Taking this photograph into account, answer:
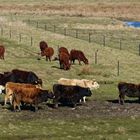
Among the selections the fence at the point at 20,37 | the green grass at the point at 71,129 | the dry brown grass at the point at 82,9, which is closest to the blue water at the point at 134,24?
the dry brown grass at the point at 82,9

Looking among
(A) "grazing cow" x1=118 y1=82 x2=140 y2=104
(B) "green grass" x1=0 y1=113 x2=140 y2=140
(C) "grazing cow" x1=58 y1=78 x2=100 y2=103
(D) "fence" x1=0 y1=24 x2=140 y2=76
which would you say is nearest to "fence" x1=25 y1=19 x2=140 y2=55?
(D) "fence" x1=0 y1=24 x2=140 y2=76

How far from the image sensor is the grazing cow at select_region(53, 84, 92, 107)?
79.4 ft

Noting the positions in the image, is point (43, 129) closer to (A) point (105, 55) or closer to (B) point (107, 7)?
(A) point (105, 55)

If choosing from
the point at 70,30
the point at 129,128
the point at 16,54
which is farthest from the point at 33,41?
the point at 129,128

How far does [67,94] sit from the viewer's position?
24.3m

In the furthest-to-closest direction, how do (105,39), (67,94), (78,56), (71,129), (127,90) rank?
(105,39) → (78,56) → (127,90) → (67,94) → (71,129)

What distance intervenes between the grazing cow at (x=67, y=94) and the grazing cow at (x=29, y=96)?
1014mm

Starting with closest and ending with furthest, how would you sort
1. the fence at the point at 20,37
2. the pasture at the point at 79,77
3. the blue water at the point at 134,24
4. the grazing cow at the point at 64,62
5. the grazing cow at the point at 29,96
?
1. the pasture at the point at 79,77
2. the grazing cow at the point at 29,96
3. the grazing cow at the point at 64,62
4. the fence at the point at 20,37
5. the blue water at the point at 134,24

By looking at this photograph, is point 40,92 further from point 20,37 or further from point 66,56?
point 20,37

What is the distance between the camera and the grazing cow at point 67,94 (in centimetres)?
2419

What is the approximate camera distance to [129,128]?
2112 centimetres

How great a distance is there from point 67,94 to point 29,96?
7.49ft

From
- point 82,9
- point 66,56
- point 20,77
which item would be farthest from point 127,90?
point 82,9

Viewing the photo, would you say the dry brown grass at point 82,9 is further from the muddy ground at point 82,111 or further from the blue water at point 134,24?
the muddy ground at point 82,111
